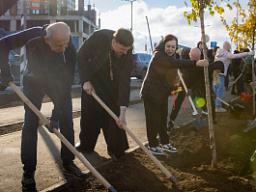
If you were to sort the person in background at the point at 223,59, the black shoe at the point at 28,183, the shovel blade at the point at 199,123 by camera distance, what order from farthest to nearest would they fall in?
the person in background at the point at 223,59
the shovel blade at the point at 199,123
the black shoe at the point at 28,183

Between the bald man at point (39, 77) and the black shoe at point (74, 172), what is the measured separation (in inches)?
1.4

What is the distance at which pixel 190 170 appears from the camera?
3711mm

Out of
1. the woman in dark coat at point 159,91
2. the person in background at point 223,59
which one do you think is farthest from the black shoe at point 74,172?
the person in background at point 223,59

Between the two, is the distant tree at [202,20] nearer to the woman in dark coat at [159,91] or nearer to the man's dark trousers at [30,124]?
the woman in dark coat at [159,91]

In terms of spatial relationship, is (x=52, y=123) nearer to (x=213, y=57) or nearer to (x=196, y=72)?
(x=196, y=72)

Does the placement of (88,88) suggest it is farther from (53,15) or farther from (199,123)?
(53,15)

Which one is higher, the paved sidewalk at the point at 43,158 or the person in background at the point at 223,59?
the person in background at the point at 223,59

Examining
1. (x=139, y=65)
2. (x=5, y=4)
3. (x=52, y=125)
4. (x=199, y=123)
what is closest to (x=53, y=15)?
(x=139, y=65)

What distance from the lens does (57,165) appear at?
3750 mm

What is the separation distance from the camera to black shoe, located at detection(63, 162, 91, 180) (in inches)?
131

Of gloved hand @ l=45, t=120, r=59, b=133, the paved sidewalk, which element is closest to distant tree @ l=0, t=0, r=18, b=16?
gloved hand @ l=45, t=120, r=59, b=133

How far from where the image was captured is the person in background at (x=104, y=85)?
3.79m

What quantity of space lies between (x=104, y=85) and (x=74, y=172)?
1226mm

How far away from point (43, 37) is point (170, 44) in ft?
6.13
